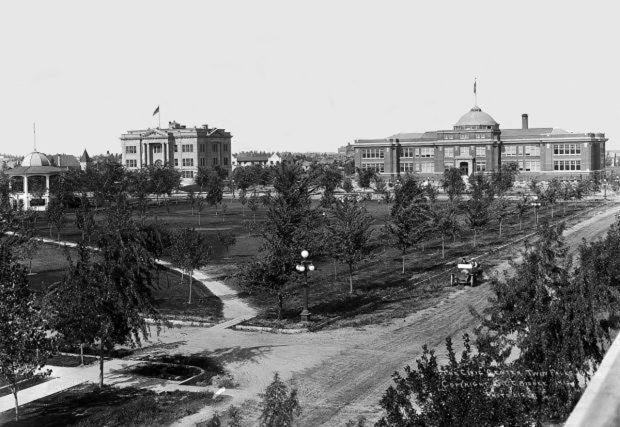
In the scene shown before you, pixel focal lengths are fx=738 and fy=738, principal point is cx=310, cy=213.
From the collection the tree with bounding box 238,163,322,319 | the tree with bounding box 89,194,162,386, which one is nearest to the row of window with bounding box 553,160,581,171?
the tree with bounding box 238,163,322,319

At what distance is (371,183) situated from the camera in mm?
134125

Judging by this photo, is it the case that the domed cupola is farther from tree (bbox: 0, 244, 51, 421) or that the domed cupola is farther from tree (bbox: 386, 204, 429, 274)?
tree (bbox: 0, 244, 51, 421)

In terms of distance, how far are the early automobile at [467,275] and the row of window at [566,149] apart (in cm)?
9358

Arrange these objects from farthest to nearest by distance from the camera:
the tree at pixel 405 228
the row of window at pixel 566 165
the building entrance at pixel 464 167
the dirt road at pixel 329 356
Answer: the building entrance at pixel 464 167, the row of window at pixel 566 165, the tree at pixel 405 228, the dirt road at pixel 329 356

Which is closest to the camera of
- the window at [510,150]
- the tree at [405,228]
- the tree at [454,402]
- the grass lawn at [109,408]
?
the tree at [454,402]

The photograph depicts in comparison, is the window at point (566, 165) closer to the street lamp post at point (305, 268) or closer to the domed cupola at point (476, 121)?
the domed cupola at point (476, 121)

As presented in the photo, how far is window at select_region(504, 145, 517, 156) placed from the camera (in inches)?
5089

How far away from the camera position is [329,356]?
2547 centimetres

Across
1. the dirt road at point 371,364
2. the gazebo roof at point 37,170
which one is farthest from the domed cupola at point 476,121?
the dirt road at point 371,364

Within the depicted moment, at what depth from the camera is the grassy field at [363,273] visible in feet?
111

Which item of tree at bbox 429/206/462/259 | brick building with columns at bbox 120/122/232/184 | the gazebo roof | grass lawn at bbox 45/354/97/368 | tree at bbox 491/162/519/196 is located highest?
brick building with columns at bbox 120/122/232/184

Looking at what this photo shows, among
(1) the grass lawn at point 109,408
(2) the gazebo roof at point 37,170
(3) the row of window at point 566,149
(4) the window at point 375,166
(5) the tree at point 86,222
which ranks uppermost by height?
(3) the row of window at point 566,149

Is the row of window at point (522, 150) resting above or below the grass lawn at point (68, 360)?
above

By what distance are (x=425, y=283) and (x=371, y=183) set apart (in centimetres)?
9486
